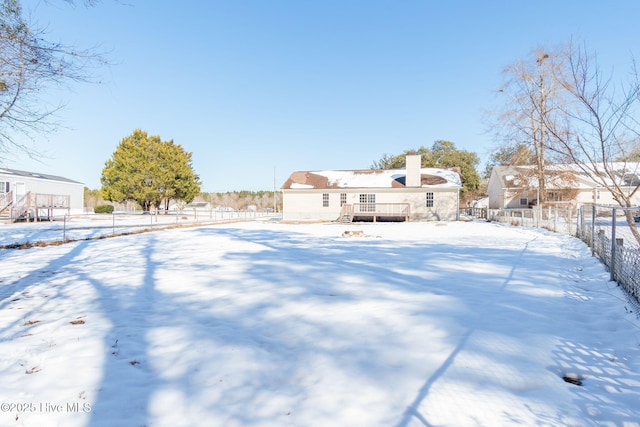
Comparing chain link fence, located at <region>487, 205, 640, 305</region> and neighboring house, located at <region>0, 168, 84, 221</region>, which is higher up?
neighboring house, located at <region>0, 168, 84, 221</region>

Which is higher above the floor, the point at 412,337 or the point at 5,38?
the point at 5,38

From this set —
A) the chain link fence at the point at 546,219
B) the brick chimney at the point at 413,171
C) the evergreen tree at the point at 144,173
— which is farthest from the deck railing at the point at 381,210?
the evergreen tree at the point at 144,173

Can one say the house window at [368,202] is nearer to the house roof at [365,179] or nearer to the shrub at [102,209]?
the house roof at [365,179]

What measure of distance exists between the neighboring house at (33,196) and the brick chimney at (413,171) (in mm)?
23774

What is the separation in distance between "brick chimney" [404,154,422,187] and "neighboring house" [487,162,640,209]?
651 cm

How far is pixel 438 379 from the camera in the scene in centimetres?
293

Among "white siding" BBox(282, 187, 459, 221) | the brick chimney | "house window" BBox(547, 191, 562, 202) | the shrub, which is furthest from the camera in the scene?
the shrub

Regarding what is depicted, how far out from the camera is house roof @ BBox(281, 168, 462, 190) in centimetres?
2734

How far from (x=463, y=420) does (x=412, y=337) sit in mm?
1414

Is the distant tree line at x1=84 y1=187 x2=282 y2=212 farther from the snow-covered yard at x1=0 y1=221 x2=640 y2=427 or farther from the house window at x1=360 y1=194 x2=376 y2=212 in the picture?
the snow-covered yard at x1=0 y1=221 x2=640 y2=427

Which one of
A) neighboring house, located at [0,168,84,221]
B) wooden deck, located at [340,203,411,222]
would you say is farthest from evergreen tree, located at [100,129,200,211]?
wooden deck, located at [340,203,411,222]

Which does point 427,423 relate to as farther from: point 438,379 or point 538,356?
point 538,356

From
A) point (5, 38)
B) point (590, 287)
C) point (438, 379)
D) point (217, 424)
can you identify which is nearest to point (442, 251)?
point (590, 287)

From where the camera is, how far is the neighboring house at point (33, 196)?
936 inches
